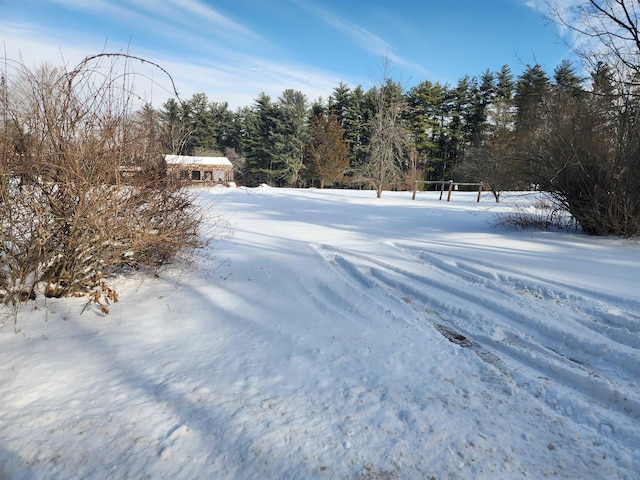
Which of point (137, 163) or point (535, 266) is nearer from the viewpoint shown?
point (137, 163)

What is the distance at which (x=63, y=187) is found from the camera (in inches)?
136

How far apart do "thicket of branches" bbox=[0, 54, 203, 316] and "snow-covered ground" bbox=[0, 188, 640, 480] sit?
0.42m

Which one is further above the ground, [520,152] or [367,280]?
[520,152]

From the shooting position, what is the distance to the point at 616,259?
599cm

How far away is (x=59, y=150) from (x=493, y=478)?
4320 mm

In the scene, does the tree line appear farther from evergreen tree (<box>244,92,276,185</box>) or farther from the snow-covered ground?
the snow-covered ground

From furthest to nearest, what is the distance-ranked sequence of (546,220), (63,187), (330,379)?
1. (546,220)
2. (63,187)
3. (330,379)

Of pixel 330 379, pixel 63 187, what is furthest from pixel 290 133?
pixel 330 379

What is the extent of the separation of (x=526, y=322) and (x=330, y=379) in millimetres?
2191

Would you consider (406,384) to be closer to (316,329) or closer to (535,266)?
(316,329)

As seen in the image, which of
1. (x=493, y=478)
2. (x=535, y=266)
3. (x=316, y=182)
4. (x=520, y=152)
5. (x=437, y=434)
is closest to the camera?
(x=493, y=478)

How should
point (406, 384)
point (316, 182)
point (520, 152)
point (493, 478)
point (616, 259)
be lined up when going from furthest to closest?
point (316, 182), point (520, 152), point (616, 259), point (406, 384), point (493, 478)

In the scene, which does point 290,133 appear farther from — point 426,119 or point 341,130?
point 426,119

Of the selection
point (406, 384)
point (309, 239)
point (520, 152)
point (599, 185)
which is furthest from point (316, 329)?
point (520, 152)
